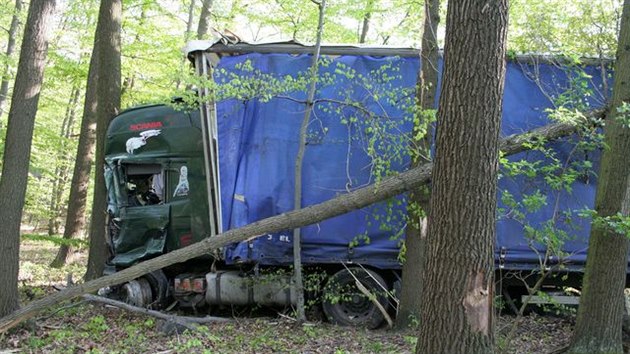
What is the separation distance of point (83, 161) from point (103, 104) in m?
3.63

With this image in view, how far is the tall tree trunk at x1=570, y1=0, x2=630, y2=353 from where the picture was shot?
232 inches

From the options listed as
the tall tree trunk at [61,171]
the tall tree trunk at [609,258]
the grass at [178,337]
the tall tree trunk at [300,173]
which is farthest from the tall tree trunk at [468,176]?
the tall tree trunk at [61,171]

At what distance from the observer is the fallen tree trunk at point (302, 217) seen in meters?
6.54

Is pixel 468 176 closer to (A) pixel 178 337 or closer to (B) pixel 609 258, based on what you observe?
(B) pixel 609 258

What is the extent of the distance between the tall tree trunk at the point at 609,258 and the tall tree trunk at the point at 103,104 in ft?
22.9

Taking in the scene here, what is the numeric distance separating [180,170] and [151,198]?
736 millimetres

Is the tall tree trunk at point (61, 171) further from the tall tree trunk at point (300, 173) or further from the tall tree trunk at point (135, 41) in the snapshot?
the tall tree trunk at point (300, 173)

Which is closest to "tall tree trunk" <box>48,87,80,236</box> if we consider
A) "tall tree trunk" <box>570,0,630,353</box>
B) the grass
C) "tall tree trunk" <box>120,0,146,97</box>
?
"tall tree trunk" <box>120,0,146,97</box>

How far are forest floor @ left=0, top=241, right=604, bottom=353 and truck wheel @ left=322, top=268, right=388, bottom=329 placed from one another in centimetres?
27

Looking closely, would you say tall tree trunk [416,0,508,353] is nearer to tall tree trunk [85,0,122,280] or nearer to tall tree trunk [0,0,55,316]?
tall tree trunk [0,0,55,316]

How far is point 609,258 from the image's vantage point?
5918 millimetres

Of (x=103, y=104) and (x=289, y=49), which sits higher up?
(x=289, y=49)

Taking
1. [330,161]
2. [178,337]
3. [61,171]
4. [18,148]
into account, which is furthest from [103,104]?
Answer: [61,171]

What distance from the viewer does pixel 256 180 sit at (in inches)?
302
